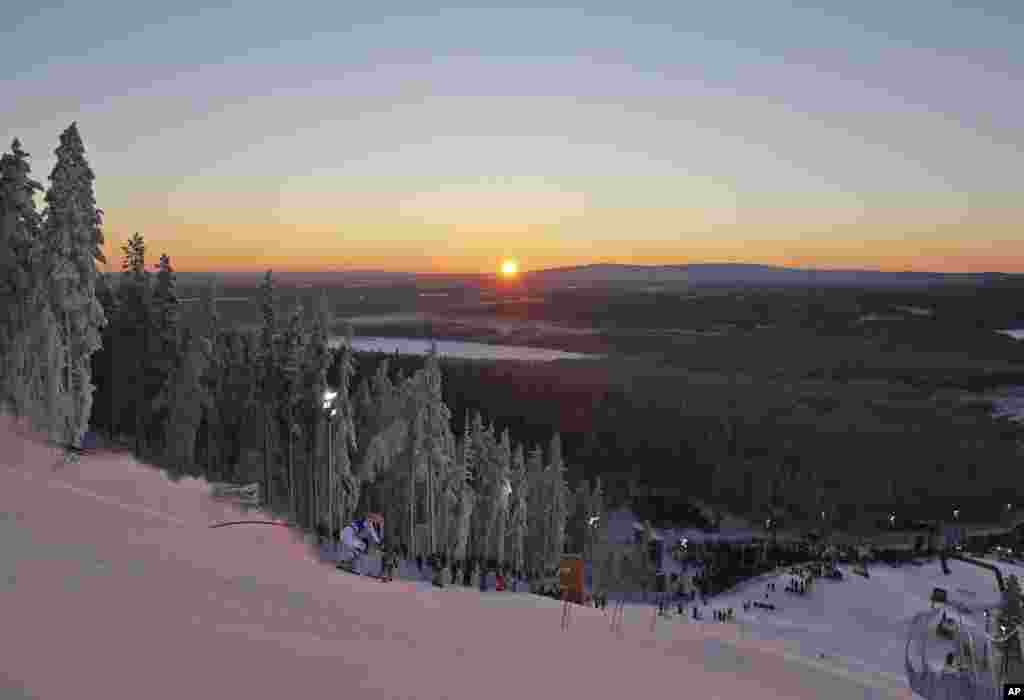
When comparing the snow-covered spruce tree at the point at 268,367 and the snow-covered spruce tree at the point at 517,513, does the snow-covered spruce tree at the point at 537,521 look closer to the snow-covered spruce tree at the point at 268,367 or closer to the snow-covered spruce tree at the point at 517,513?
the snow-covered spruce tree at the point at 517,513

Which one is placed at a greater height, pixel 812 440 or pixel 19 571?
pixel 19 571

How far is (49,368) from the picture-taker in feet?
72.8

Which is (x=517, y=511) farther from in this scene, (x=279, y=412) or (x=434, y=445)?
(x=279, y=412)

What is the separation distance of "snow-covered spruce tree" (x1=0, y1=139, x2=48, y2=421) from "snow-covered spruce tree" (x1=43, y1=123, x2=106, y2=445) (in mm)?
686

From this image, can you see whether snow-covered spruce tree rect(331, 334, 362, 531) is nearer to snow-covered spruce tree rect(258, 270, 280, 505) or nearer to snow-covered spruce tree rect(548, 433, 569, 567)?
snow-covered spruce tree rect(258, 270, 280, 505)

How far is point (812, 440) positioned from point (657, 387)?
149ft

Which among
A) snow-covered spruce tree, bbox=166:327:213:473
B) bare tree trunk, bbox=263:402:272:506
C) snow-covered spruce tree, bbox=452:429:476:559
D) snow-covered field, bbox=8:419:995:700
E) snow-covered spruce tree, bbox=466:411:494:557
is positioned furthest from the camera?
snow-covered spruce tree, bbox=466:411:494:557

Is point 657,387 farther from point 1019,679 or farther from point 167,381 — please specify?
point 1019,679

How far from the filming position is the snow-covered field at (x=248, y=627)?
15.5 feet

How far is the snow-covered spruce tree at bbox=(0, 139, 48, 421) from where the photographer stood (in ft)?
72.6

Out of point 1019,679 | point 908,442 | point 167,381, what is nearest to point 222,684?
point 1019,679

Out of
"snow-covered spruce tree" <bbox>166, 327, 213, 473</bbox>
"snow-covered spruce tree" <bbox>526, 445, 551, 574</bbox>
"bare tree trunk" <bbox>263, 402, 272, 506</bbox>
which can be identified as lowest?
"snow-covered spruce tree" <bbox>526, 445, 551, 574</bbox>

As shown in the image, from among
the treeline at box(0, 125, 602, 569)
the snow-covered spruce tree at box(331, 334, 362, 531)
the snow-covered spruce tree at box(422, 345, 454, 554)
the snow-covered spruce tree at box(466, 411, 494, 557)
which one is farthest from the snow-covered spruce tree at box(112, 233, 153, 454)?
the snow-covered spruce tree at box(466, 411, 494, 557)

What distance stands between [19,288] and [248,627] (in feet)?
74.7
